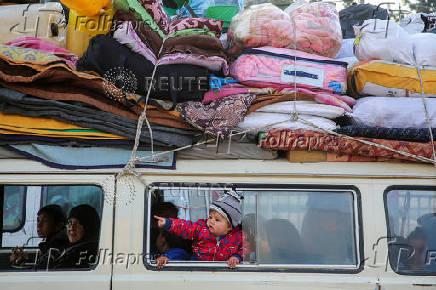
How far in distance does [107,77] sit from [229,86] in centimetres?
82

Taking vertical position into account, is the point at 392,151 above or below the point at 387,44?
below

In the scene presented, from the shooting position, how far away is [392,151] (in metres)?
3.10

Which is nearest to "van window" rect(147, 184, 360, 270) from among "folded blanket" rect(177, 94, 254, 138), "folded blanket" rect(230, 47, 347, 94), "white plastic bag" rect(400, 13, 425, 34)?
"folded blanket" rect(177, 94, 254, 138)

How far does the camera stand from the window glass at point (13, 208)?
3.28 m

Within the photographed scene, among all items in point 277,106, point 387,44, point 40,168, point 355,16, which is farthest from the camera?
point 355,16

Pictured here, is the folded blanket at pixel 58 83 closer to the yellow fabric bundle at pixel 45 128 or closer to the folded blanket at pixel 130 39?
the yellow fabric bundle at pixel 45 128

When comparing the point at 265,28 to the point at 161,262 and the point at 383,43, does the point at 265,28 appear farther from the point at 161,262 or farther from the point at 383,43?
the point at 161,262

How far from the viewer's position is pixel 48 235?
135 inches

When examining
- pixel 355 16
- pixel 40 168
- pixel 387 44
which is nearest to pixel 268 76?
pixel 387 44

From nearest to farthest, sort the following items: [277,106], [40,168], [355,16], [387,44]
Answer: [40,168] → [277,106] → [387,44] → [355,16]

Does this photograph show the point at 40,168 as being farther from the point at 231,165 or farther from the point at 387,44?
the point at 387,44

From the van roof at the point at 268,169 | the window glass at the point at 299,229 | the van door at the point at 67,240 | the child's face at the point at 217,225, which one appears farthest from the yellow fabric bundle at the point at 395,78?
the van door at the point at 67,240

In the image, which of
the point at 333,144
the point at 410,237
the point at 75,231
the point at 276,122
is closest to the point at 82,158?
the point at 75,231

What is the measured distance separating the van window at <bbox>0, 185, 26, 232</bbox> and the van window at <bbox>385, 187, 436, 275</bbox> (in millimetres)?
2342
